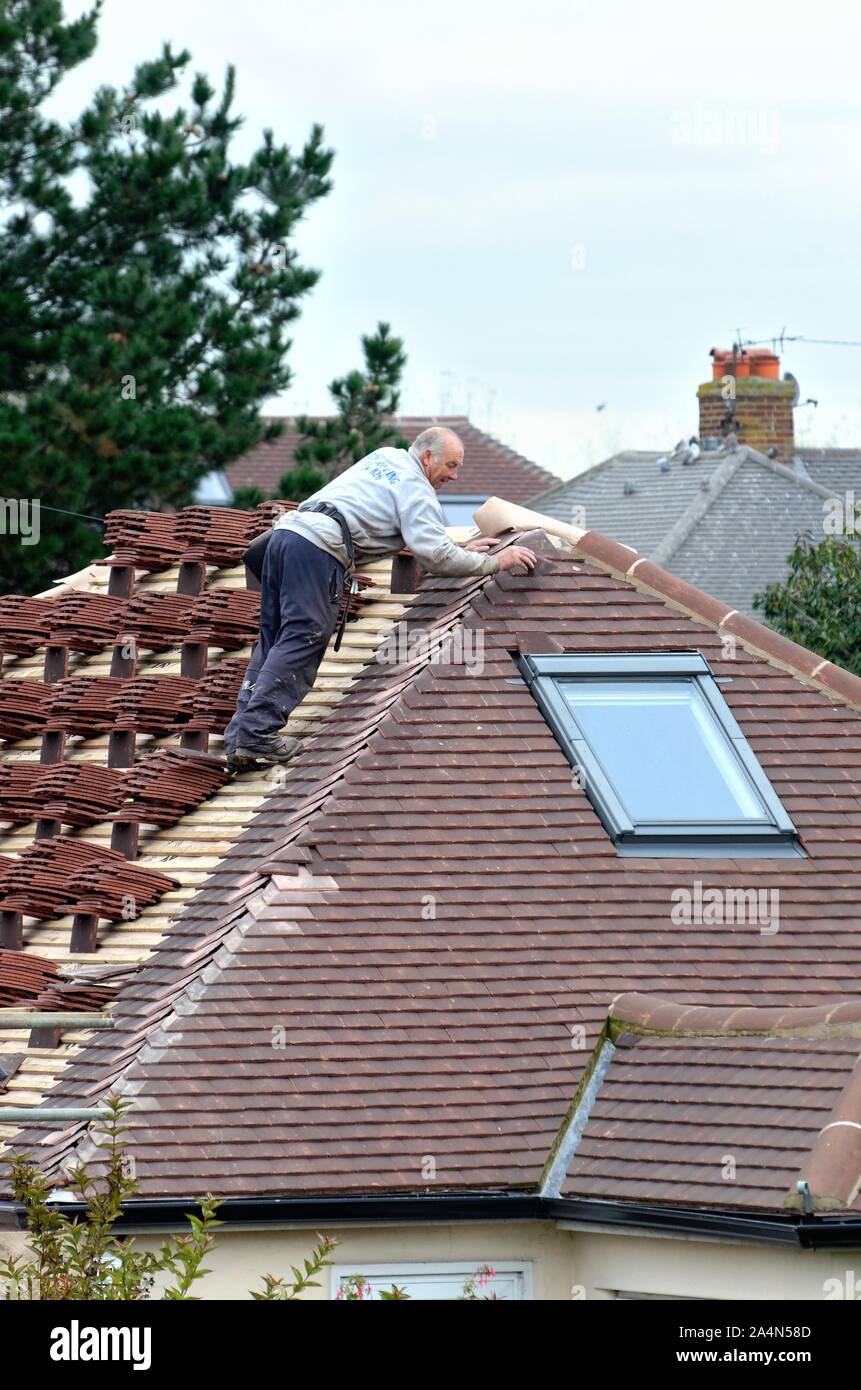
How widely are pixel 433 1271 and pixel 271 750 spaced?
133 inches

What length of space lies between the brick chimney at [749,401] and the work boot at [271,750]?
2856 cm

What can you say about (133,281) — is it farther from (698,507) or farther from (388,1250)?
(388,1250)

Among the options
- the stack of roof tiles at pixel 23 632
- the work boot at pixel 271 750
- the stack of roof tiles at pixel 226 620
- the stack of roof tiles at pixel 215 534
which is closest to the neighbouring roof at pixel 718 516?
the stack of roof tiles at pixel 23 632

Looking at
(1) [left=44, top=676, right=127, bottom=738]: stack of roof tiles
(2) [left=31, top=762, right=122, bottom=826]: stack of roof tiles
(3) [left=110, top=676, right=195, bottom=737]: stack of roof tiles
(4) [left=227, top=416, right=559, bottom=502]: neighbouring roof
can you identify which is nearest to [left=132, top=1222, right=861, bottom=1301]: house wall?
(2) [left=31, top=762, right=122, bottom=826]: stack of roof tiles

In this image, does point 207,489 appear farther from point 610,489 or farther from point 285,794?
point 285,794

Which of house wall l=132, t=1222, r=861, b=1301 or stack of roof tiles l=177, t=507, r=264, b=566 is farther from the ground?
stack of roof tiles l=177, t=507, r=264, b=566

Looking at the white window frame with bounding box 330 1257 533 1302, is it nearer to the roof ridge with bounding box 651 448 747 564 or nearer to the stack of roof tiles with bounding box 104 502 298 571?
the stack of roof tiles with bounding box 104 502 298 571

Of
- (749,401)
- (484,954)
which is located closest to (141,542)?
(484,954)

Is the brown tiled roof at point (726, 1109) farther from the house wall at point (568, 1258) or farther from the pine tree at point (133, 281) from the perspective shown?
the pine tree at point (133, 281)

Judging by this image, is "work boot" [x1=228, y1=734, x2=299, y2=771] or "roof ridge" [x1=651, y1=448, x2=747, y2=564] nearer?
"work boot" [x1=228, y1=734, x2=299, y2=771]

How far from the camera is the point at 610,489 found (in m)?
41.4

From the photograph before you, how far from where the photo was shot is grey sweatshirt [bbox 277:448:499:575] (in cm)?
1212

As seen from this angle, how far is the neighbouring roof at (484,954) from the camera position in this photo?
959 cm

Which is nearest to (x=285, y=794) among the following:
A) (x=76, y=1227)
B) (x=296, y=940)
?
(x=296, y=940)
